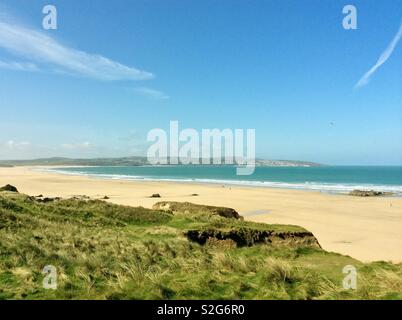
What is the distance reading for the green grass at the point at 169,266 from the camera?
6988 millimetres

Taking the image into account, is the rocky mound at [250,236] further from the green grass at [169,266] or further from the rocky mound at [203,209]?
the rocky mound at [203,209]

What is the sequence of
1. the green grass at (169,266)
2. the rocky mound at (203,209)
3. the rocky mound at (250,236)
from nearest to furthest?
1. the green grass at (169,266)
2. the rocky mound at (250,236)
3. the rocky mound at (203,209)

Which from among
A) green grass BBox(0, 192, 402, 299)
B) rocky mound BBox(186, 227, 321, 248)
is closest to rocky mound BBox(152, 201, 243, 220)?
green grass BBox(0, 192, 402, 299)

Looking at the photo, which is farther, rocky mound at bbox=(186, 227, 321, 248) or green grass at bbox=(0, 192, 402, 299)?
rocky mound at bbox=(186, 227, 321, 248)

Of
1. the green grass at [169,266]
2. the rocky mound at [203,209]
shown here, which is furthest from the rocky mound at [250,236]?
the rocky mound at [203,209]

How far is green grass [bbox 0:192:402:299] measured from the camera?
275 inches

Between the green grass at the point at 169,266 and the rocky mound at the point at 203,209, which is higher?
the green grass at the point at 169,266

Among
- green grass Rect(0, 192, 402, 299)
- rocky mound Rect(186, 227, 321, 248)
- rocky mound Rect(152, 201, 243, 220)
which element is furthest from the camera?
rocky mound Rect(152, 201, 243, 220)

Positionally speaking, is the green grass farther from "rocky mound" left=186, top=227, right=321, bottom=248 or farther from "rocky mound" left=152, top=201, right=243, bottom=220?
"rocky mound" left=152, top=201, right=243, bottom=220

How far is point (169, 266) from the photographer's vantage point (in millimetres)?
9094

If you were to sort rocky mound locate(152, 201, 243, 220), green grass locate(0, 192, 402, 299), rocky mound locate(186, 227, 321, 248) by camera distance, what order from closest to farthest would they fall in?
green grass locate(0, 192, 402, 299)
rocky mound locate(186, 227, 321, 248)
rocky mound locate(152, 201, 243, 220)

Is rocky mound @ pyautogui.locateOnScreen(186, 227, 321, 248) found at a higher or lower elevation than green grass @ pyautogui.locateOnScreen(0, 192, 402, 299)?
lower

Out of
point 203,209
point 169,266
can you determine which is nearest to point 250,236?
point 169,266
